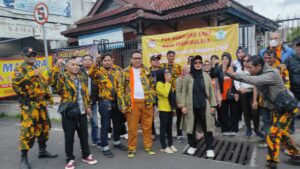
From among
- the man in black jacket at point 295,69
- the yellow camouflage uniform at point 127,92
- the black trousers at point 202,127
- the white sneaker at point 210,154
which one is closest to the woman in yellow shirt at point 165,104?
the yellow camouflage uniform at point 127,92

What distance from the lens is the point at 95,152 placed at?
15.7ft

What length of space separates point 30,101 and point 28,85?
274mm

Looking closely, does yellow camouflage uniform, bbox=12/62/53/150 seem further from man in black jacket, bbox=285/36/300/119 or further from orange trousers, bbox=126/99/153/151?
man in black jacket, bbox=285/36/300/119

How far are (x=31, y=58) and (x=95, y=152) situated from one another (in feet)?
6.70

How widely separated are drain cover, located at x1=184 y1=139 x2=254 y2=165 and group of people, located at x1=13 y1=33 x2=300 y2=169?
19 cm

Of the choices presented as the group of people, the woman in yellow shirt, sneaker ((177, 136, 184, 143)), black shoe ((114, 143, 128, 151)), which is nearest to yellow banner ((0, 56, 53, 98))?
the group of people

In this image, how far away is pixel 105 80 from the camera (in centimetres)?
457

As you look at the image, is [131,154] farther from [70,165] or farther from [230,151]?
[230,151]

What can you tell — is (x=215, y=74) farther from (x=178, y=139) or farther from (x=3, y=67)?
(x=3, y=67)

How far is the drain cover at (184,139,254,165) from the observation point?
4.18 metres

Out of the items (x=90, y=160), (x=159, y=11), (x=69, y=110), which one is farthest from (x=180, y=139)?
(x=159, y=11)

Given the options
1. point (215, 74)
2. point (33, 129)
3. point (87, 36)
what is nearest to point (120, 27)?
point (87, 36)

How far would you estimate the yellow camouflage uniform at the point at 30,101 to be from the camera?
407 cm

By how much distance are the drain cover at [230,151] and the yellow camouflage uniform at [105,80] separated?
1904 mm
